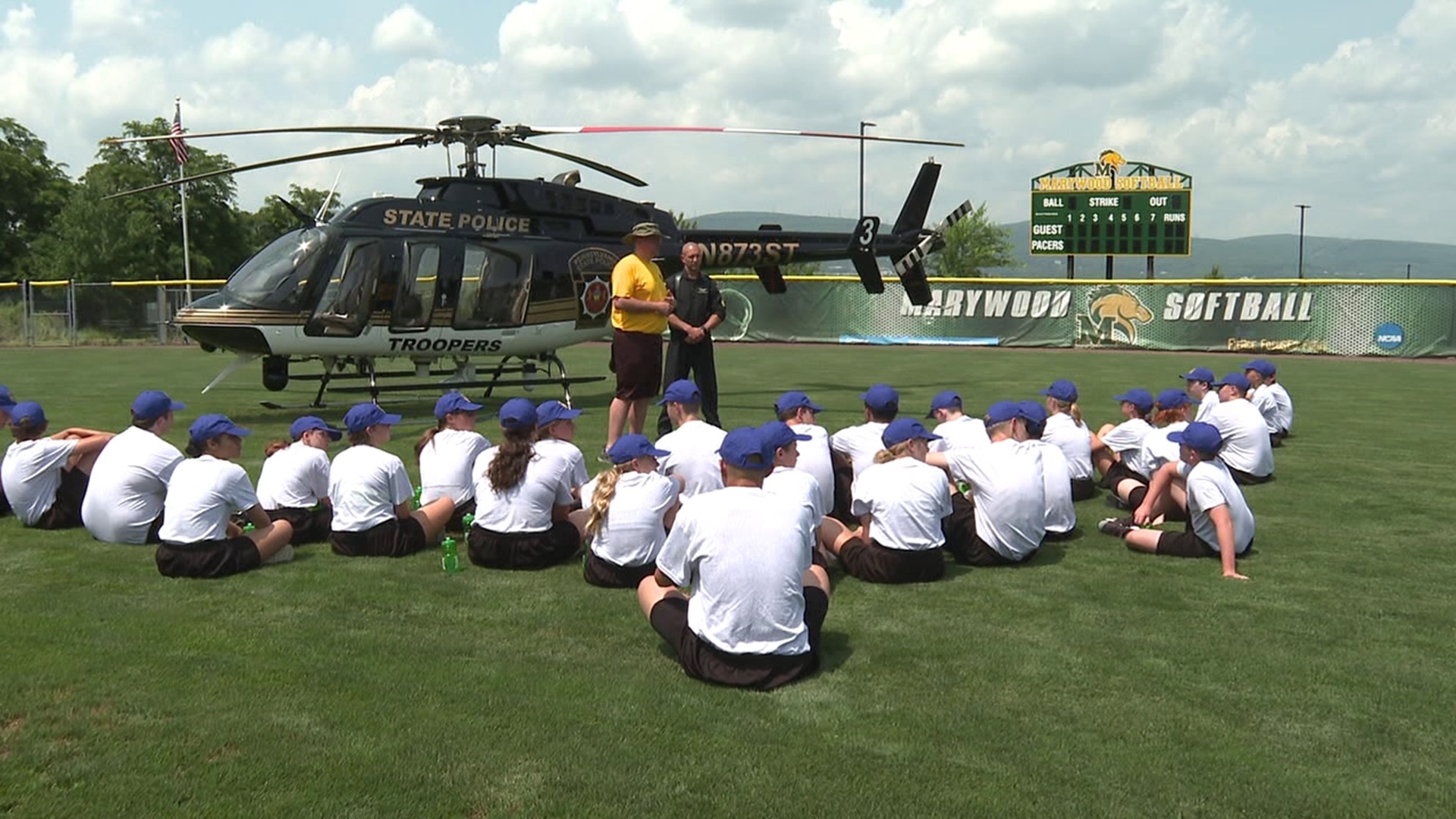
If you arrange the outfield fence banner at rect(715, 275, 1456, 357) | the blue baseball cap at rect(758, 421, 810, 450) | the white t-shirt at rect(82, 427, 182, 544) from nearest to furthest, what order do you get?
1. the blue baseball cap at rect(758, 421, 810, 450)
2. the white t-shirt at rect(82, 427, 182, 544)
3. the outfield fence banner at rect(715, 275, 1456, 357)

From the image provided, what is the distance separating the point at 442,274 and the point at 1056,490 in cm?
909

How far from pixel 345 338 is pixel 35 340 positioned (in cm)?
2734

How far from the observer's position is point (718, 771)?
3.69 metres

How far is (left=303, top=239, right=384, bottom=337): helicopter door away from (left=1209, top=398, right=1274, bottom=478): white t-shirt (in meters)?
9.45

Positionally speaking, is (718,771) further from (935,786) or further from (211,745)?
(211,745)

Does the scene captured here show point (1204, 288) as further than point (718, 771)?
Yes

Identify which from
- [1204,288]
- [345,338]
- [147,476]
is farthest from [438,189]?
[1204,288]

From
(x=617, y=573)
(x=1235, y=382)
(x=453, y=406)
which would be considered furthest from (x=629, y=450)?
(x=1235, y=382)

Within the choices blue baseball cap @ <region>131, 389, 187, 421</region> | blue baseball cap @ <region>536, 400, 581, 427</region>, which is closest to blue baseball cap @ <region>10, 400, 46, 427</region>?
blue baseball cap @ <region>131, 389, 187, 421</region>

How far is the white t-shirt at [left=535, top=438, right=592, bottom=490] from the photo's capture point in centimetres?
641

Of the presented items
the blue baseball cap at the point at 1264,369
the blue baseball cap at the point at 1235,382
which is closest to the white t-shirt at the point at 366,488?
the blue baseball cap at the point at 1235,382

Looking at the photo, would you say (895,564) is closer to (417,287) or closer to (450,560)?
(450,560)

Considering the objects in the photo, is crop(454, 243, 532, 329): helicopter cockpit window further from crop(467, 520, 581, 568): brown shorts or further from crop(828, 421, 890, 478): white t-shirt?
crop(467, 520, 581, 568): brown shorts

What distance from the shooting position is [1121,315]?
32.7 meters
